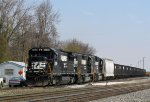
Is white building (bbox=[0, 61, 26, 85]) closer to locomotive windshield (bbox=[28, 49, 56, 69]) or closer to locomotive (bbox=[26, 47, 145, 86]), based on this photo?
locomotive (bbox=[26, 47, 145, 86])

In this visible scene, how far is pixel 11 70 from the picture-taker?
39.0m

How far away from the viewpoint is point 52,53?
32094mm

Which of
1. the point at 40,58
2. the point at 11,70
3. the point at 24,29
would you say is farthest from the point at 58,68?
the point at 24,29

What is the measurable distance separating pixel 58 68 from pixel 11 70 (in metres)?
8.27

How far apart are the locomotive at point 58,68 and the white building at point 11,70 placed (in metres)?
5.31

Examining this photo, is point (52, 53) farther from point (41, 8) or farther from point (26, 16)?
point (41, 8)

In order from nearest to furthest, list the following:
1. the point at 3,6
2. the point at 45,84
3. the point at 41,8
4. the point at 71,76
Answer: the point at 45,84 < the point at 71,76 < the point at 3,6 < the point at 41,8

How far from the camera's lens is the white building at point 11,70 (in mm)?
38312

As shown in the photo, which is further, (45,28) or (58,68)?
(45,28)

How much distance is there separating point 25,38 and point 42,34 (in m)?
4.25

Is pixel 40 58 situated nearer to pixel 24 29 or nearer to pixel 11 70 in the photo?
pixel 11 70

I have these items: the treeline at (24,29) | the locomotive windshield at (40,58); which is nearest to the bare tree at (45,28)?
the treeline at (24,29)

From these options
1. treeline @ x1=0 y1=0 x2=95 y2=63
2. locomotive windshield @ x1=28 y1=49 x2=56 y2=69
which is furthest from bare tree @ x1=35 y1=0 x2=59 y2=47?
locomotive windshield @ x1=28 y1=49 x2=56 y2=69

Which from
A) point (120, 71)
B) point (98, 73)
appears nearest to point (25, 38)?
point (120, 71)
